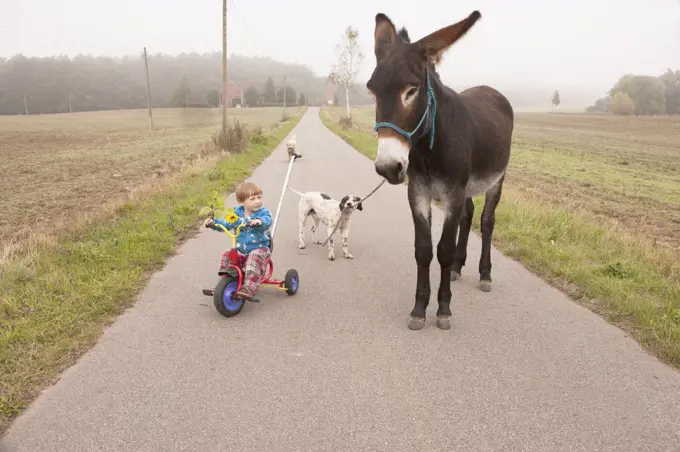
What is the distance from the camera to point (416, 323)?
4164mm

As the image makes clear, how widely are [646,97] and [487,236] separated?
114190 millimetres

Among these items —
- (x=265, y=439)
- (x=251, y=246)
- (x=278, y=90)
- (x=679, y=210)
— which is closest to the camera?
(x=265, y=439)

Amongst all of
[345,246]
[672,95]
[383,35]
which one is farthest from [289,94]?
[383,35]

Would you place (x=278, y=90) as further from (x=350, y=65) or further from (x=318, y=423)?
(x=318, y=423)

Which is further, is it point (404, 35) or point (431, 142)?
point (431, 142)

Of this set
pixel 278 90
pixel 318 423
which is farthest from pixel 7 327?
pixel 278 90

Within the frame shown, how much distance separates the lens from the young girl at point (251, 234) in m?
4.43

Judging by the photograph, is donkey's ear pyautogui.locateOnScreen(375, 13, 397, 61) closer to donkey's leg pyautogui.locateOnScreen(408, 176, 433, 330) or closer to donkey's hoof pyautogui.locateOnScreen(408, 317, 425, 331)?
donkey's leg pyautogui.locateOnScreen(408, 176, 433, 330)

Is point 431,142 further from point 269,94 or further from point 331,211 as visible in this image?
point 269,94

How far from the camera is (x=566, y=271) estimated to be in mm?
5410

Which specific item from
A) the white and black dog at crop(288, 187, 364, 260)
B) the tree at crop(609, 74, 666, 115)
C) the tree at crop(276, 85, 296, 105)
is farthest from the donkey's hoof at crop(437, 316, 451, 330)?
the tree at crop(276, 85, 296, 105)

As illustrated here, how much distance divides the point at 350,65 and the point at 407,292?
1976 inches

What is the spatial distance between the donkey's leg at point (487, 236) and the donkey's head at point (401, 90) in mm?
2433

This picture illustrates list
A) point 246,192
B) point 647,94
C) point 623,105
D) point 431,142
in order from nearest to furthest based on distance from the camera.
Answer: point 431,142 → point 246,192 → point 623,105 → point 647,94
